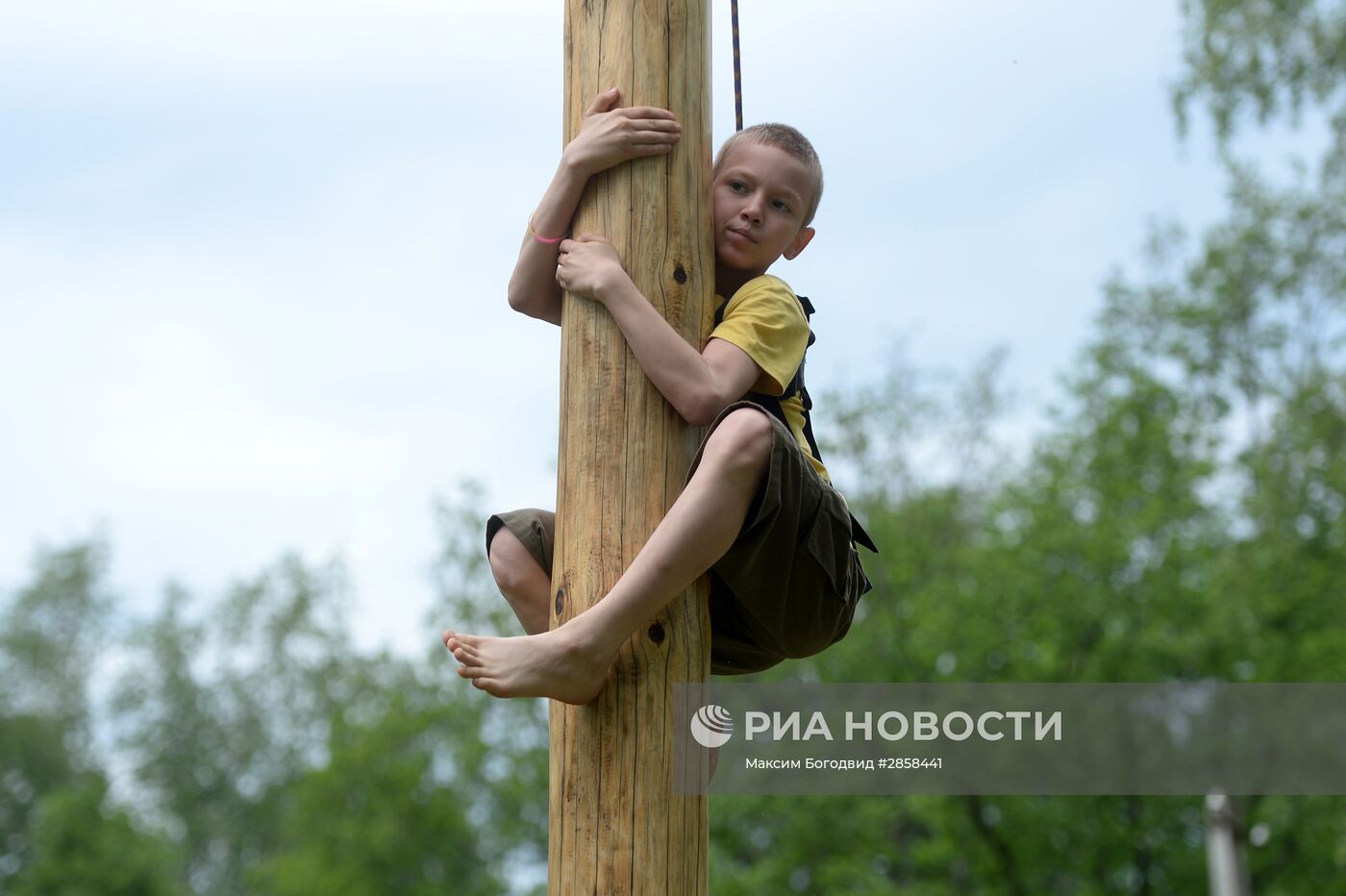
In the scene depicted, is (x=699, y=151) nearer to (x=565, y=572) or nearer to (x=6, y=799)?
(x=565, y=572)

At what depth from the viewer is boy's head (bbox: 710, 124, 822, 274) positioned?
347 cm

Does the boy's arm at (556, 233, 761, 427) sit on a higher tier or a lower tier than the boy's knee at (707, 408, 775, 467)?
higher

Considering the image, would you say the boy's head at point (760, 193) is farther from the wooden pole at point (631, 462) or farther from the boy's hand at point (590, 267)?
the boy's hand at point (590, 267)

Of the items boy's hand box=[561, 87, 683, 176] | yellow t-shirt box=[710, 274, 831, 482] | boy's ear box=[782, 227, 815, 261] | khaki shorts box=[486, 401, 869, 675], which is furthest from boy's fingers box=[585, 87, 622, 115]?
khaki shorts box=[486, 401, 869, 675]

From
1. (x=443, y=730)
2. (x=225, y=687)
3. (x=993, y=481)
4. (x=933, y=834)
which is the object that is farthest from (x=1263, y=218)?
(x=225, y=687)

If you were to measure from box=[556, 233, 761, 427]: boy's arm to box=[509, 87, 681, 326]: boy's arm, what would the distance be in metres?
0.17

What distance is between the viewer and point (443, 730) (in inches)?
971

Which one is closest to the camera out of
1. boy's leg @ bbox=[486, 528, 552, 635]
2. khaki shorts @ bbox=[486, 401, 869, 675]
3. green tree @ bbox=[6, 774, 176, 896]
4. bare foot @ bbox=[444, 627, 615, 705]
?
bare foot @ bbox=[444, 627, 615, 705]

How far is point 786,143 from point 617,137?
514mm

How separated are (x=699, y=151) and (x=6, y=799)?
29.8 meters

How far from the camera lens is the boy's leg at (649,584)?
2961mm

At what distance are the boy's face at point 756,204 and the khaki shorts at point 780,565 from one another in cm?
47

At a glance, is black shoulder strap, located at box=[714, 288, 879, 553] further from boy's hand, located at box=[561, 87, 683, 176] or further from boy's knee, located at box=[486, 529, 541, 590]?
boy's knee, located at box=[486, 529, 541, 590]

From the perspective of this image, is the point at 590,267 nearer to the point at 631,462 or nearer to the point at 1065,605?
the point at 631,462
